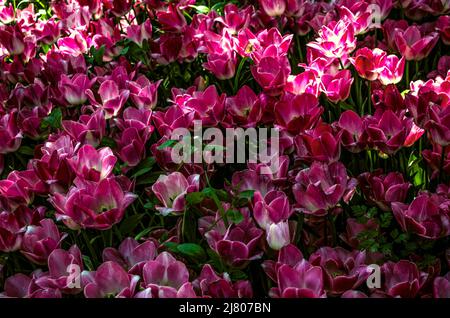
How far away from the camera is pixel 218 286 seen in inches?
45.4

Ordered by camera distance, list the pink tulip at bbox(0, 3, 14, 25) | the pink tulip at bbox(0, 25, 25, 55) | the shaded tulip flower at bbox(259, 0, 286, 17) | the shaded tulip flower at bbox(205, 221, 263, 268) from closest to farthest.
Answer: the shaded tulip flower at bbox(205, 221, 263, 268) → the shaded tulip flower at bbox(259, 0, 286, 17) → the pink tulip at bbox(0, 25, 25, 55) → the pink tulip at bbox(0, 3, 14, 25)

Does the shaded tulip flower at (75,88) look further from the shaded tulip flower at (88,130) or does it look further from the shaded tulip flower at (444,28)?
the shaded tulip flower at (444,28)

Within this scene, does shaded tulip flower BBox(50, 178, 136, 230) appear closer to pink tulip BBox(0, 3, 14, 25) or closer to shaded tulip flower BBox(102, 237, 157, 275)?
shaded tulip flower BBox(102, 237, 157, 275)

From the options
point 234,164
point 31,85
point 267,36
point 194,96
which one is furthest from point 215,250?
point 31,85

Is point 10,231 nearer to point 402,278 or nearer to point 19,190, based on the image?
point 19,190

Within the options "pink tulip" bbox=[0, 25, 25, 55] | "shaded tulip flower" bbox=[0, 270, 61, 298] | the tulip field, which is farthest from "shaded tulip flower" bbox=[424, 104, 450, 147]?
"pink tulip" bbox=[0, 25, 25, 55]

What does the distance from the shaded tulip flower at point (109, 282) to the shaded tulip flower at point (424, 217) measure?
0.50m

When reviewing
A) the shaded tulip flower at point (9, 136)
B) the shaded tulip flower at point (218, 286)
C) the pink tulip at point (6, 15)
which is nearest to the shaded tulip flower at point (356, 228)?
the shaded tulip flower at point (218, 286)

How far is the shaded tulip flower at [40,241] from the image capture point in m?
1.30

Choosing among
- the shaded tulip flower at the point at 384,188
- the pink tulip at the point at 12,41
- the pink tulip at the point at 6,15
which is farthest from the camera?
the pink tulip at the point at 6,15

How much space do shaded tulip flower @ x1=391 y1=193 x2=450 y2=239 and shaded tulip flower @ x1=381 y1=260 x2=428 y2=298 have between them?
0.10 m

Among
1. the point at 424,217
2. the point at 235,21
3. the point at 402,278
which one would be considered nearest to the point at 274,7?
the point at 235,21

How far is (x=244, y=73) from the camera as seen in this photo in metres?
1.98

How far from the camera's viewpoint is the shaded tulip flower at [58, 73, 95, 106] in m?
1.82
